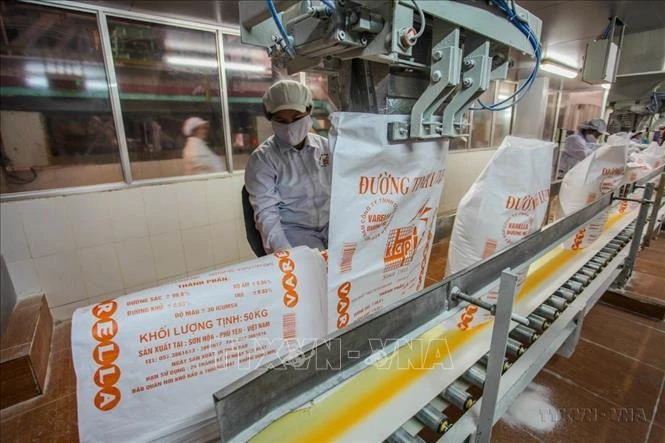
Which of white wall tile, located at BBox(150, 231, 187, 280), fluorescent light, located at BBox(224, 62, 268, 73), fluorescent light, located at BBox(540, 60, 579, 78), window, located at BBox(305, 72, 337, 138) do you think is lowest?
white wall tile, located at BBox(150, 231, 187, 280)

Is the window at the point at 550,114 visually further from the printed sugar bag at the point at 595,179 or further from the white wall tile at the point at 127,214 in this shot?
the white wall tile at the point at 127,214

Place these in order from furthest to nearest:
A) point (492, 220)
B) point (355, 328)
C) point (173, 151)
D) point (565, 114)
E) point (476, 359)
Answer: point (565, 114), point (173, 151), point (492, 220), point (476, 359), point (355, 328)

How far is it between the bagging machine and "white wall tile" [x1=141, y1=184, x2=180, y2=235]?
85.9 inches

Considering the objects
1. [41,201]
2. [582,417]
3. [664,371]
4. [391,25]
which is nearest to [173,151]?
[41,201]

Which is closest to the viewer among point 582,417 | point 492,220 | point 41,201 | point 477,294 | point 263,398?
point 263,398

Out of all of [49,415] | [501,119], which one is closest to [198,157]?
[49,415]

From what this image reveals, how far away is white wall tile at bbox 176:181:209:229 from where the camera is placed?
2783 mm

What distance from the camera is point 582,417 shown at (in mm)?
1244

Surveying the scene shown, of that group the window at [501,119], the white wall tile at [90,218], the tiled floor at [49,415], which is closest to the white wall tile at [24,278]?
the white wall tile at [90,218]

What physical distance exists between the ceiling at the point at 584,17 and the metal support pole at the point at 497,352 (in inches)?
97.7

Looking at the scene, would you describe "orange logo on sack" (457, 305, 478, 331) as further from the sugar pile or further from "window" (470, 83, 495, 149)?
"window" (470, 83, 495, 149)

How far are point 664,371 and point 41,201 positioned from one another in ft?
12.1

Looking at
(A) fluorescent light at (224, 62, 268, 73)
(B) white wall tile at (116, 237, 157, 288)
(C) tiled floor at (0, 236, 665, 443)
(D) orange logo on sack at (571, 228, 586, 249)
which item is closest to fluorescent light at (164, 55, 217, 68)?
(A) fluorescent light at (224, 62, 268, 73)

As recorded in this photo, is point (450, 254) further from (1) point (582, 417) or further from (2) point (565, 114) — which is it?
(2) point (565, 114)
